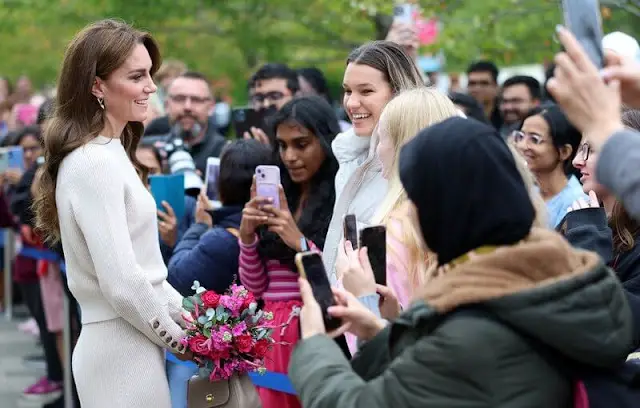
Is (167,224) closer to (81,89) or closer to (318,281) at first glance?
(81,89)

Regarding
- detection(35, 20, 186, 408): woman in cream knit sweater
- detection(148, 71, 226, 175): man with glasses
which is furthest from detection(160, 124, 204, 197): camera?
detection(35, 20, 186, 408): woman in cream knit sweater

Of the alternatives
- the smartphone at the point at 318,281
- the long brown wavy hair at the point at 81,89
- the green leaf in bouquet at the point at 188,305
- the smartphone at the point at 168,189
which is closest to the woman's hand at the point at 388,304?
the smartphone at the point at 318,281

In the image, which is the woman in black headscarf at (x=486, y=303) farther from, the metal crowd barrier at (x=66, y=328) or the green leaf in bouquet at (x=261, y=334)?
the metal crowd barrier at (x=66, y=328)

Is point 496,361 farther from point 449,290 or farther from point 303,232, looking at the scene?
point 303,232

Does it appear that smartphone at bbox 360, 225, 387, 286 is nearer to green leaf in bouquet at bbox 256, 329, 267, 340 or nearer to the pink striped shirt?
green leaf in bouquet at bbox 256, 329, 267, 340

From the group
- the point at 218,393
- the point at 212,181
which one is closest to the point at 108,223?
the point at 218,393

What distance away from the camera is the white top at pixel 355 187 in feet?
15.9

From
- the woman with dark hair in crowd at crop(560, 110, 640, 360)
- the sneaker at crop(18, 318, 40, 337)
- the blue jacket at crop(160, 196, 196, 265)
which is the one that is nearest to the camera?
the woman with dark hair in crowd at crop(560, 110, 640, 360)

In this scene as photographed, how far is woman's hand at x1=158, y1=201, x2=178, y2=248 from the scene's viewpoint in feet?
22.0

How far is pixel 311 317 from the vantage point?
2.96 m

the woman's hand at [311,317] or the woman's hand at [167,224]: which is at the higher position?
the woman's hand at [311,317]

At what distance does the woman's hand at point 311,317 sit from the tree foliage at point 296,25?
5.52 m

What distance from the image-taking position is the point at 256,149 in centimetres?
605

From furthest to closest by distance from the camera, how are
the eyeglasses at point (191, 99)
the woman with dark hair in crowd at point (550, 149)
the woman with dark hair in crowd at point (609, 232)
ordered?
1. the eyeglasses at point (191, 99)
2. the woman with dark hair in crowd at point (550, 149)
3. the woman with dark hair in crowd at point (609, 232)
